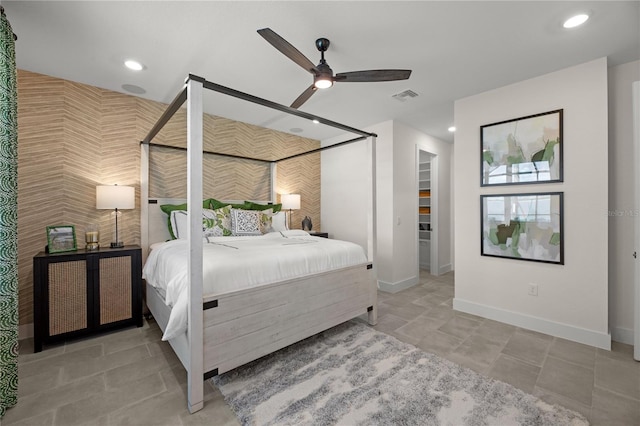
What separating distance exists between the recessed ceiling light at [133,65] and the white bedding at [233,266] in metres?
1.74

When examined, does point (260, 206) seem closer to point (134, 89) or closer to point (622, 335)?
point (134, 89)

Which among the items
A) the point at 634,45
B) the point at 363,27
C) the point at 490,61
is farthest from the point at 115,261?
the point at 634,45

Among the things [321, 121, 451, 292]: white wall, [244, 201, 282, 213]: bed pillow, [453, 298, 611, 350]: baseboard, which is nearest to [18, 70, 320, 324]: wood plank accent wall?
[244, 201, 282, 213]: bed pillow

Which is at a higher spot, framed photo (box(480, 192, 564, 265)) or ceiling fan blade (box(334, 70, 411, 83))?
ceiling fan blade (box(334, 70, 411, 83))

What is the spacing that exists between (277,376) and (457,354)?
152 centimetres

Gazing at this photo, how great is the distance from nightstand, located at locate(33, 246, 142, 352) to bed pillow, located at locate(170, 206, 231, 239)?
48 cm

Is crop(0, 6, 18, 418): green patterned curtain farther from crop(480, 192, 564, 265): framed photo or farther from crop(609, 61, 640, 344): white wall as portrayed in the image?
crop(609, 61, 640, 344): white wall

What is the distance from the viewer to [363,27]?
2027 mm

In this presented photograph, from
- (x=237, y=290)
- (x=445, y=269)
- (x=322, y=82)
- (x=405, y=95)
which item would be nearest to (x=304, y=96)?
(x=322, y=82)

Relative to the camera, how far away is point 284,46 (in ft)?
5.79

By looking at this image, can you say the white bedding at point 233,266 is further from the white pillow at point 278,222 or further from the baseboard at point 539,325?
the baseboard at point 539,325

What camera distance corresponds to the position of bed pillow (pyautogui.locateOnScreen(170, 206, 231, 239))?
10.4ft

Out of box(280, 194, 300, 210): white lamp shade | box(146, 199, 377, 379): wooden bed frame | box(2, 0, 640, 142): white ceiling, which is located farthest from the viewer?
box(280, 194, 300, 210): white lamp shade

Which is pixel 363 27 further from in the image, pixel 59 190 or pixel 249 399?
pixel 59 190
